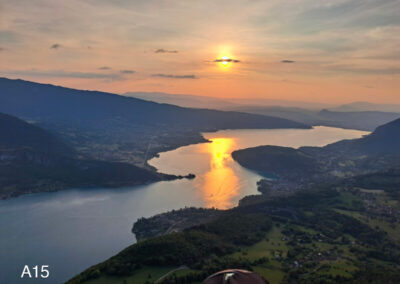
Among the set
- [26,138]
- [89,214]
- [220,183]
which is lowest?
[89,214]

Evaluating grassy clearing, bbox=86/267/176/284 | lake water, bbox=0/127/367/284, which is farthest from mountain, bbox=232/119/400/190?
grassy clearing, bbox=86/267/176/284

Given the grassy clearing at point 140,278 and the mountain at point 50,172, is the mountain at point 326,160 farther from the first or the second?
the grassy clearing at point 140,278

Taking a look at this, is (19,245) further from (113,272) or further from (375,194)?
(375,194)

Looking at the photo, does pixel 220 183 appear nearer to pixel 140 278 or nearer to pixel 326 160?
pixel 326 160

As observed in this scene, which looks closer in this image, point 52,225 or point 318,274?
point 318,274

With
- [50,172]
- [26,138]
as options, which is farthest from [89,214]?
[26,138]

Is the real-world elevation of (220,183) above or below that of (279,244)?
above

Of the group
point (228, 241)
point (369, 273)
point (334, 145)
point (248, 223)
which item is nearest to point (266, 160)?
point (334, 145)
